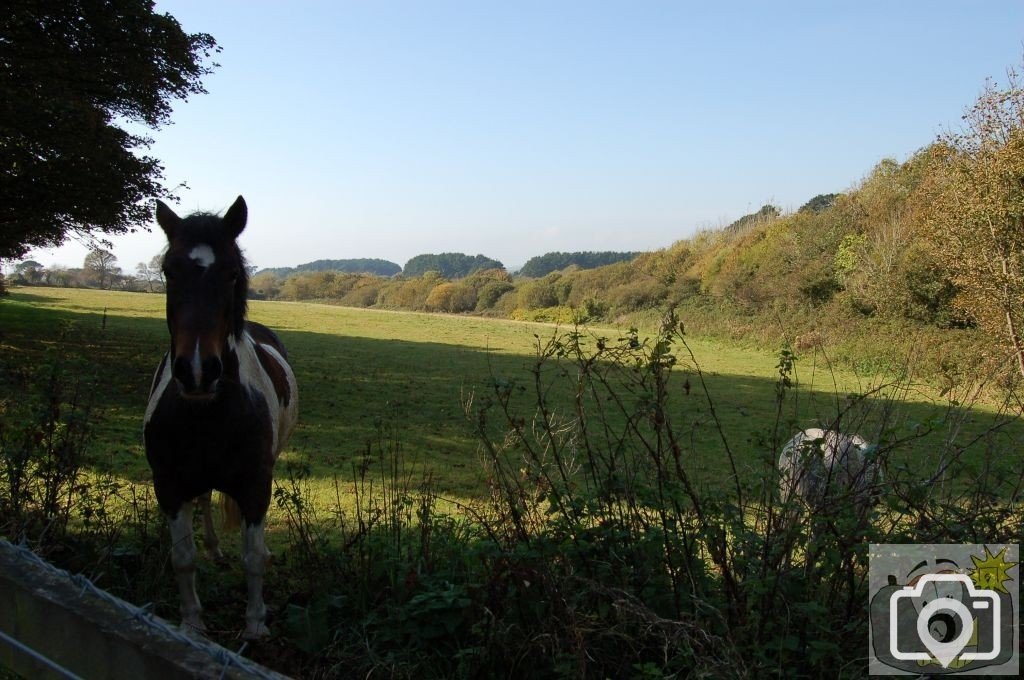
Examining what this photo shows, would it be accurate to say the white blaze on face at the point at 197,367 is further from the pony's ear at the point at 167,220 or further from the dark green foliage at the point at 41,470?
the dark green foliage at the point at 41,470

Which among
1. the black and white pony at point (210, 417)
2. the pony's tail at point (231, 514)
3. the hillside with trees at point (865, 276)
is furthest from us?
the hillside with trees at point (865, 276)

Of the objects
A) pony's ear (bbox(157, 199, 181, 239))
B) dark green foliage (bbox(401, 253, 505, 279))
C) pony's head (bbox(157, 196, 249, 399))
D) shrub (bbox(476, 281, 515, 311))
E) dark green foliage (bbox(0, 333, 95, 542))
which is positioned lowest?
dark green foliage (bbox(0, 333, 95, 542))

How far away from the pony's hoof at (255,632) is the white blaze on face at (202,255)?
199cm

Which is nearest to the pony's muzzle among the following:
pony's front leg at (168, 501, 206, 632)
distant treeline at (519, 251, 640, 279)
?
pony's front leg at (168, 501, 206, 632)

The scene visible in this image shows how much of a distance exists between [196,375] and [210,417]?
0.62 meters

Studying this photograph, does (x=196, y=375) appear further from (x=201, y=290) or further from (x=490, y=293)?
(x=490, y=293)

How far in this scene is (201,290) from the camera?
10.3 feet

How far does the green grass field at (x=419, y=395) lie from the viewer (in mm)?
6406

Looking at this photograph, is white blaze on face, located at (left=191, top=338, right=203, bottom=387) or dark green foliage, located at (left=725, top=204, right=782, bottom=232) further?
dark green foliage, located at (left=725, top=204, right=782, bottom=232)

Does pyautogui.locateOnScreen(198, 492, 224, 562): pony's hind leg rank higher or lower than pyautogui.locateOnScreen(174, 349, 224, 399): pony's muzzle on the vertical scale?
lower

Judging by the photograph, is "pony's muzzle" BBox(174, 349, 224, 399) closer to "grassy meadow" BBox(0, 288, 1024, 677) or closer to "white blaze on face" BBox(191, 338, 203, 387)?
"white blaze on face" BBox(191, 338, 203, 387)
